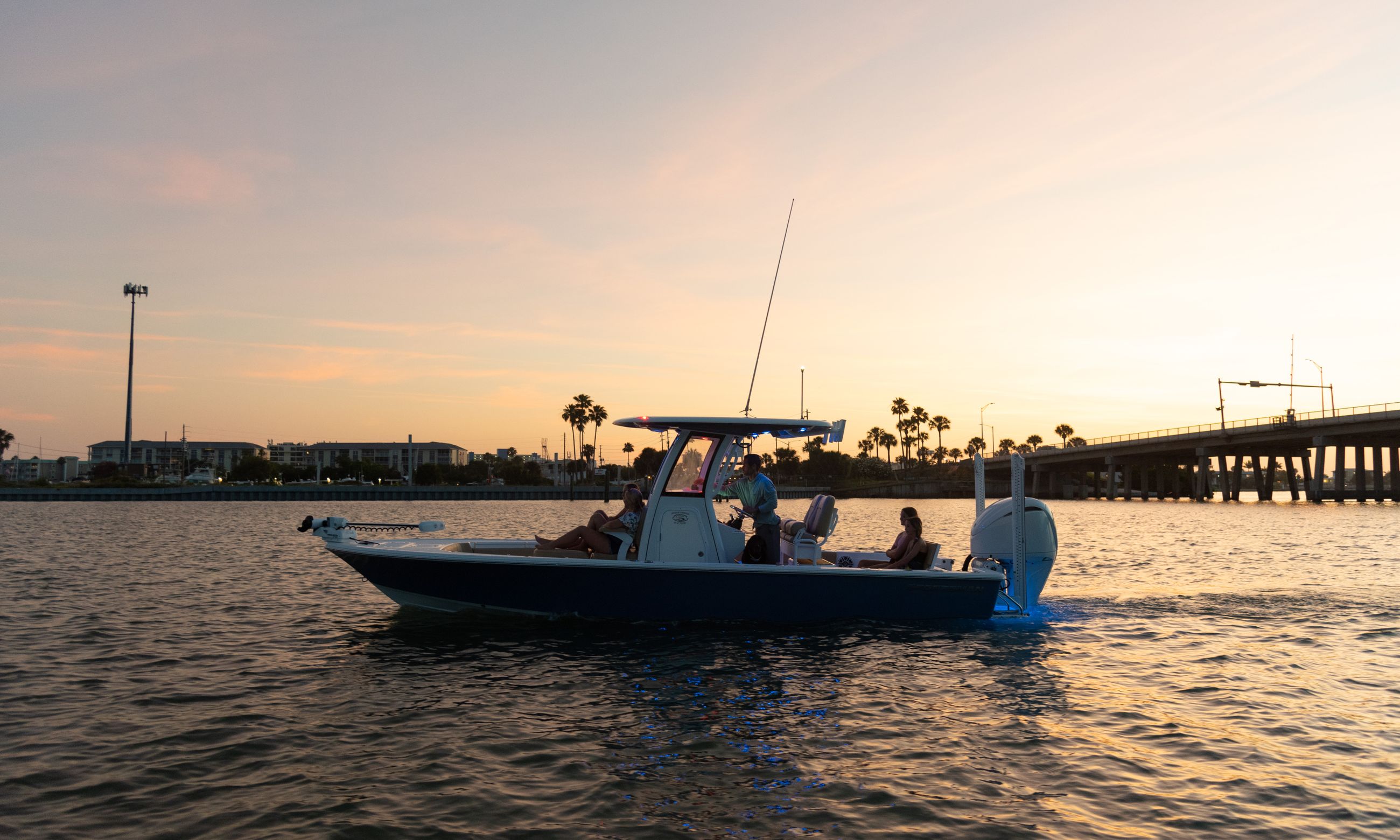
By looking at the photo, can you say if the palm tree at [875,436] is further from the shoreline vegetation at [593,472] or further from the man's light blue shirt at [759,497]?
the man's light blue shirt at [759,497]

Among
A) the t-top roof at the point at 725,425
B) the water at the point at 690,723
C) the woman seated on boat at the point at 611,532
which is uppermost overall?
the t-top roof at the point at 725,425

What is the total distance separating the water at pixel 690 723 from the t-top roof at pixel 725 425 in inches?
104

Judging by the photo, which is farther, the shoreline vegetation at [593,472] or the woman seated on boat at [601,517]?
the shoreline vegetation at [593,472]

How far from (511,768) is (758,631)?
18.5 ft

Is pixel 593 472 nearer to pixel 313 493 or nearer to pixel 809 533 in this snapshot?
pixel 313 493

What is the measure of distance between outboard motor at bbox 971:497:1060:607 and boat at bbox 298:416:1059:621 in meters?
0.02

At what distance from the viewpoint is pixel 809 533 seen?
1202cm

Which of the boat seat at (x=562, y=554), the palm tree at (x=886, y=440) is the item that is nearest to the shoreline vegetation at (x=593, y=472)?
the palm tree at (x=886, y=440)

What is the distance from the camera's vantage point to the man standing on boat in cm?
1121

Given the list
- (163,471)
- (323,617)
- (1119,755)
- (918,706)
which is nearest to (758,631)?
(918,706)

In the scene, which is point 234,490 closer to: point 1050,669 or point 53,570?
point 53,570

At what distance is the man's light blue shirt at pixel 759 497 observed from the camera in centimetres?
1120

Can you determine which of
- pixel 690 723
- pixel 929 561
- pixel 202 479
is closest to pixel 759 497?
pixel 929 561

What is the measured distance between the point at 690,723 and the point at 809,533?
489 cm
